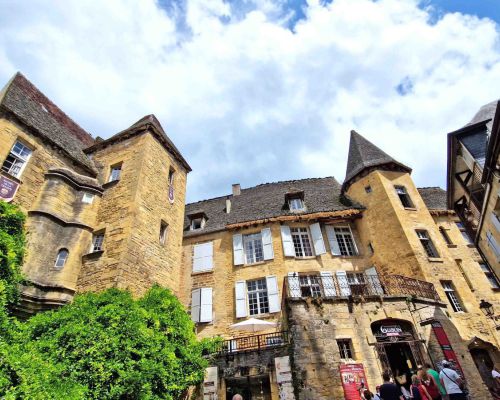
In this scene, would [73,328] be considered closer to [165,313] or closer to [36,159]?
[165,313]

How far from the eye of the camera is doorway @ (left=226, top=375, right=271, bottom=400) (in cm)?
1059

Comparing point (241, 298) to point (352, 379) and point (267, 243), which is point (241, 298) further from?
point (352, 379)

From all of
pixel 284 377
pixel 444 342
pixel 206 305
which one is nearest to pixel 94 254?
pixel 206 305

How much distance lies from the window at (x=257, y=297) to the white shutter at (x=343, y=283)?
3428 millimetres

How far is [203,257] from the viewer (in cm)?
1557

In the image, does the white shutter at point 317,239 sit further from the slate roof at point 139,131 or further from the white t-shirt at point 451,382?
the white t-shirt at point 451,382

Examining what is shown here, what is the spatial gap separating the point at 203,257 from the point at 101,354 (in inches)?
341

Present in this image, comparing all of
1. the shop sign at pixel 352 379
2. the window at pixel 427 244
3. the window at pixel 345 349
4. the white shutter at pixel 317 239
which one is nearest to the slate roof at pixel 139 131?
the white shutter at pixel 317 239

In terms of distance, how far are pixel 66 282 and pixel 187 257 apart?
670 centimetres

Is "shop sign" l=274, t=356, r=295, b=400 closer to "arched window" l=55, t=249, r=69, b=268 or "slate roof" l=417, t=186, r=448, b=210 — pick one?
"arched window" l=55, t=249, r=69, b=268

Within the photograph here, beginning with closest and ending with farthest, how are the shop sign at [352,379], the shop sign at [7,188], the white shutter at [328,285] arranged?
1. the shop sign at [352,379]
2. the shop sign at [7,188]
3. the white shutter at [328,285]

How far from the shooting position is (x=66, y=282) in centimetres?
985

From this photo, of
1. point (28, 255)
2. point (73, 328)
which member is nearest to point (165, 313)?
point (73, 328)

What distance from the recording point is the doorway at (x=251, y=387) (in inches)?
417
